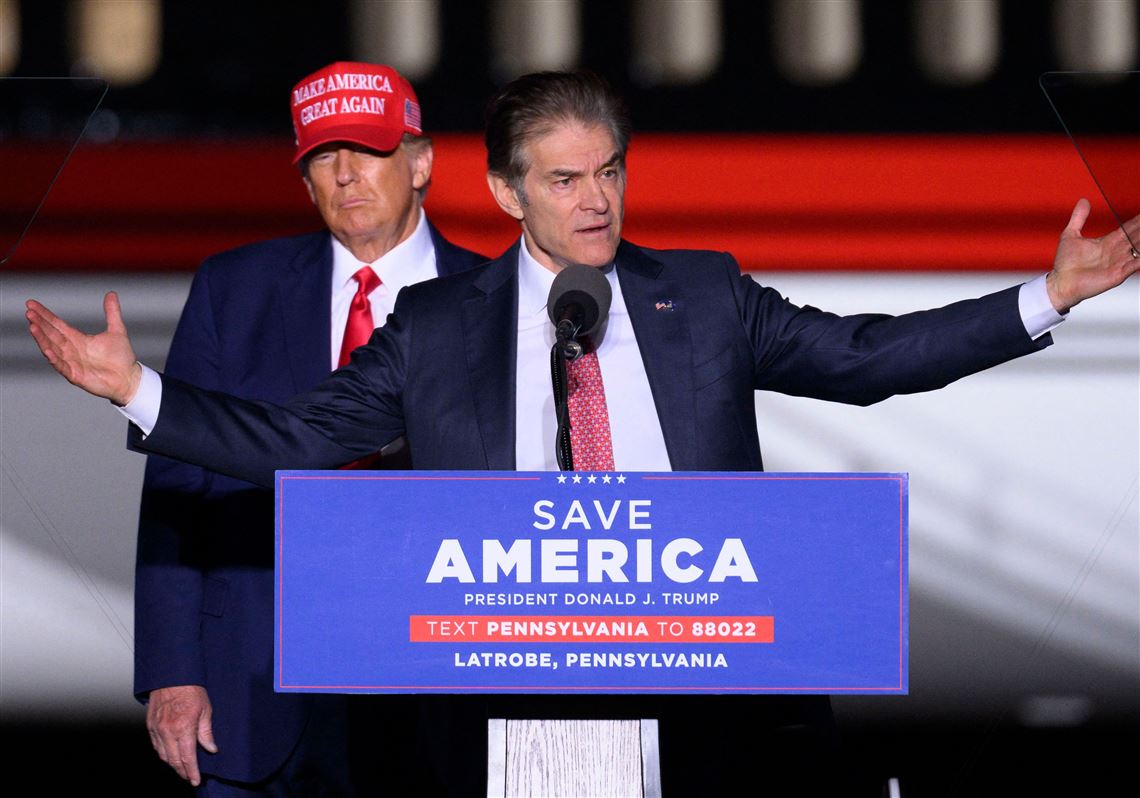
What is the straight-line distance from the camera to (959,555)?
379cm

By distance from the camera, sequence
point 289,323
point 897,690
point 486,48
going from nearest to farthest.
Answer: point 897,690 < point 289,323 < point 486,48

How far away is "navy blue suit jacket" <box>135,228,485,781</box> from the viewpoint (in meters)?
2.24

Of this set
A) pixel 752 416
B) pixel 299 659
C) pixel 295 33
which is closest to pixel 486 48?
pixel 295 33

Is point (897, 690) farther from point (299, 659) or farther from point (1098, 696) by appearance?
point (1098, 696)

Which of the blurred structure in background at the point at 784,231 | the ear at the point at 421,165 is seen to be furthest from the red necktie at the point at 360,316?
the blurred structure in background at the point at 784,231

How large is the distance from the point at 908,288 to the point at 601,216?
6.75 ft

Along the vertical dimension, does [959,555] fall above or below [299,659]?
above

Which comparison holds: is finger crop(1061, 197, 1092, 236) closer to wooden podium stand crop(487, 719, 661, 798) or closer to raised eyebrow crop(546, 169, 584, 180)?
raised eyebrow crop(546, 169, 584, 180)

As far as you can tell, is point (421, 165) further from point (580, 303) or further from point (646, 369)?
point (580, 303)

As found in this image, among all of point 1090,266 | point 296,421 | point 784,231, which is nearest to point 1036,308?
point 1090,266

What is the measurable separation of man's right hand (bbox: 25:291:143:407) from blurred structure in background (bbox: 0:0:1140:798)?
2001mm

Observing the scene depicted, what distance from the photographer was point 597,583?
1470 millimetres

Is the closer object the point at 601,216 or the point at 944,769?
the point at 601,216

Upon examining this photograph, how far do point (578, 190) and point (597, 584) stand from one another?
1.89 feet
